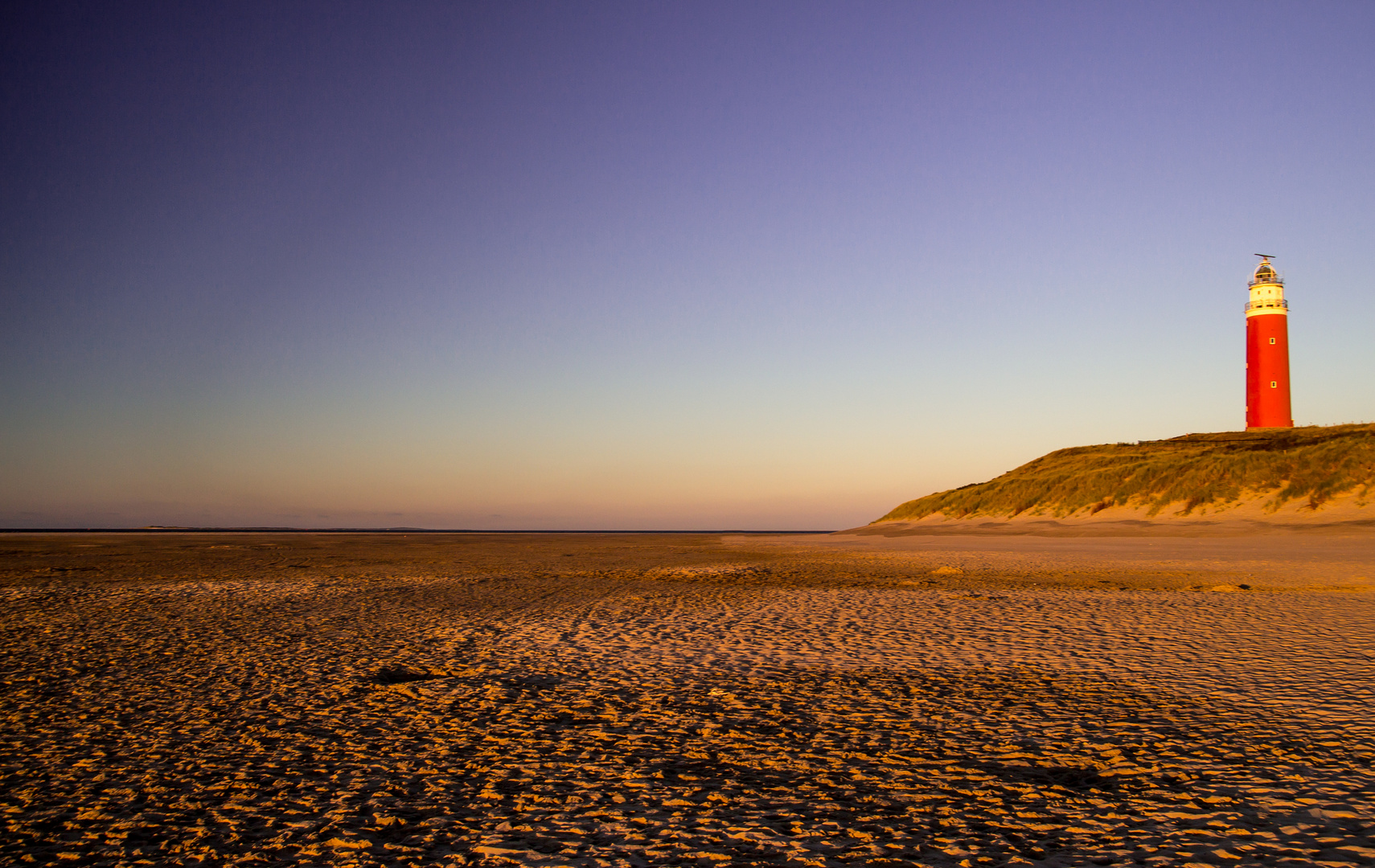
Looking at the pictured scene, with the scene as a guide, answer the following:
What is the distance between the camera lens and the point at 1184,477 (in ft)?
113

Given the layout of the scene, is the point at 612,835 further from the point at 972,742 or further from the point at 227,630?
the point at 227,630

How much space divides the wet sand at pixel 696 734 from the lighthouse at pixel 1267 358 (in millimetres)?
50910

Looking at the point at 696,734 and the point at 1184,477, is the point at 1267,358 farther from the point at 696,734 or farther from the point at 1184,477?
the point at 696,734

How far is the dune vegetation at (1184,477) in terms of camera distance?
97.9 ft

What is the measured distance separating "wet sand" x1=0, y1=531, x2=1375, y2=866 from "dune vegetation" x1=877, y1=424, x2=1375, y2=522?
25.7 meters

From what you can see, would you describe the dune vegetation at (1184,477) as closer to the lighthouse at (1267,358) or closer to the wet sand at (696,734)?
the lighthouse at (1267,358)

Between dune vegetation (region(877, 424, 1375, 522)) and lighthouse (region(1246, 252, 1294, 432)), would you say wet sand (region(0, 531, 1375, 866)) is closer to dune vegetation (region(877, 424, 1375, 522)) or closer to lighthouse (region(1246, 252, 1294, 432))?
dune vegetation (region(877, 424, 1375, 522))

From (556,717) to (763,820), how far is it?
6.18 ft

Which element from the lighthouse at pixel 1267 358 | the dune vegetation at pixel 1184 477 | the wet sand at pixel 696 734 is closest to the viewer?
the wet sand at pixel 696 734

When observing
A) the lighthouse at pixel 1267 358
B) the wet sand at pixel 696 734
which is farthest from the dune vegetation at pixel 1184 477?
the wet sand at pixel 696 734

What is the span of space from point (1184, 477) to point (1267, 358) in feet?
77.8

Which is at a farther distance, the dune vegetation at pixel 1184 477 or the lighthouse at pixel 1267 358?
the lighthouse at pixel 1267 358

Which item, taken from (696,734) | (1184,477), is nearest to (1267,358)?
(1184,477)

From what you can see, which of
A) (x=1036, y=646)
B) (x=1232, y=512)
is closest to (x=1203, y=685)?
(x=1036, y=646)
